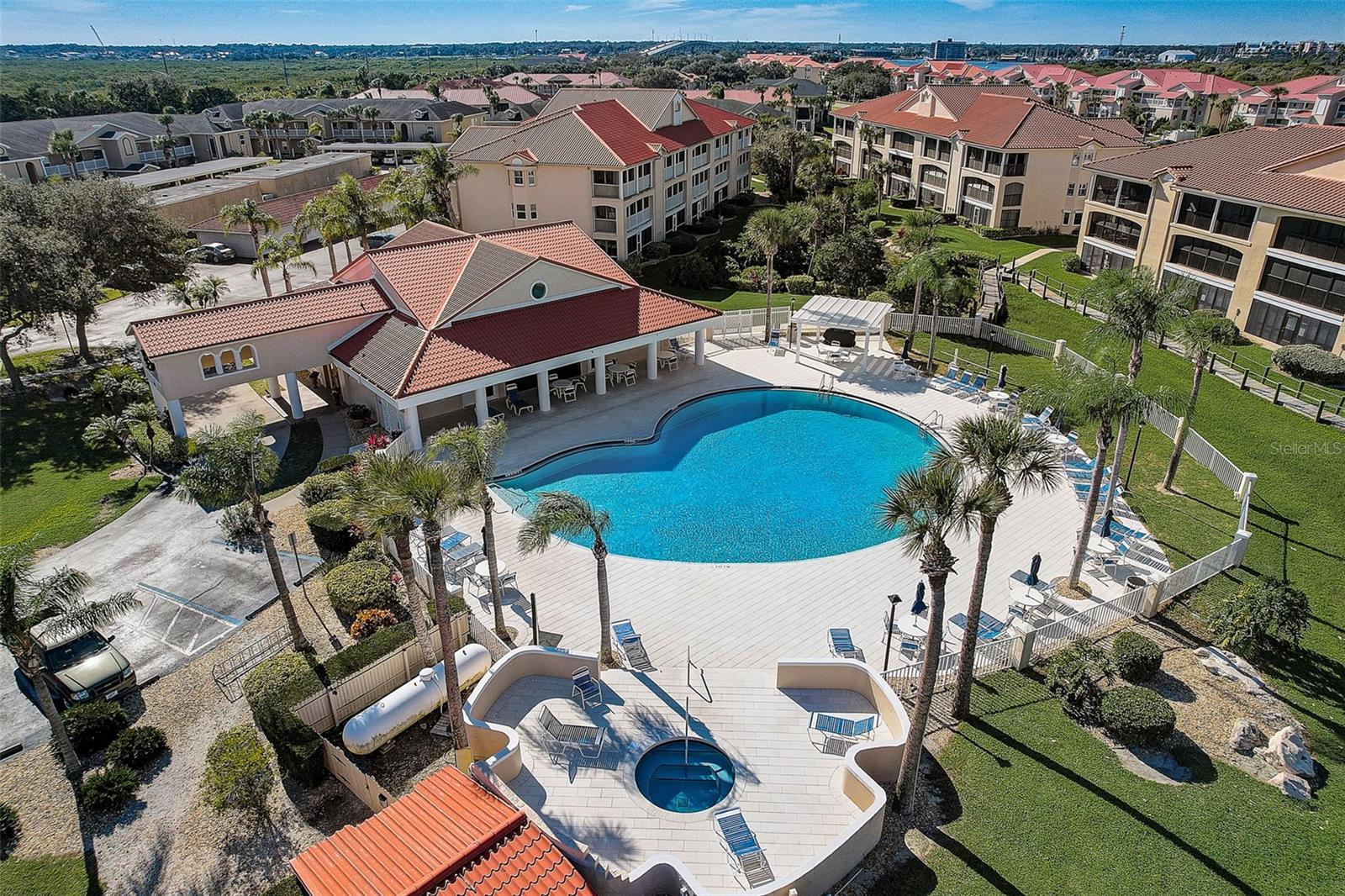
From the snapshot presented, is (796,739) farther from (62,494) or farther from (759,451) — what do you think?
(62,494)

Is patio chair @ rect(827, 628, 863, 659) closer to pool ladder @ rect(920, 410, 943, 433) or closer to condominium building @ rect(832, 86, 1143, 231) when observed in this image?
pool ladder @ rect(920, 410, 943, 433)

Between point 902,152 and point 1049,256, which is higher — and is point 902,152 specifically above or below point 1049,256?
above

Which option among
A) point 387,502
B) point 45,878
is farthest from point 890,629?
point 45,878

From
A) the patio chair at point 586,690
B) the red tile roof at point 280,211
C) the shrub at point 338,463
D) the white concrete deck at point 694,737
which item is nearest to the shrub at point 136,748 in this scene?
the white concrete deck at point 694,737

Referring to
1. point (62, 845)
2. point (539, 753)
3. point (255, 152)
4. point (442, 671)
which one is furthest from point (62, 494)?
point (255, 152)

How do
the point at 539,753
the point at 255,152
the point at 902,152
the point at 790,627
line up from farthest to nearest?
the point at 255,152 < the point at 902,152 < the point at 790,627 < the point at 539,753

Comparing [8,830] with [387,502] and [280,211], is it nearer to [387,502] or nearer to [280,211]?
[387,502]

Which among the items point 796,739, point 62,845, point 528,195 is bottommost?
point 62,845
